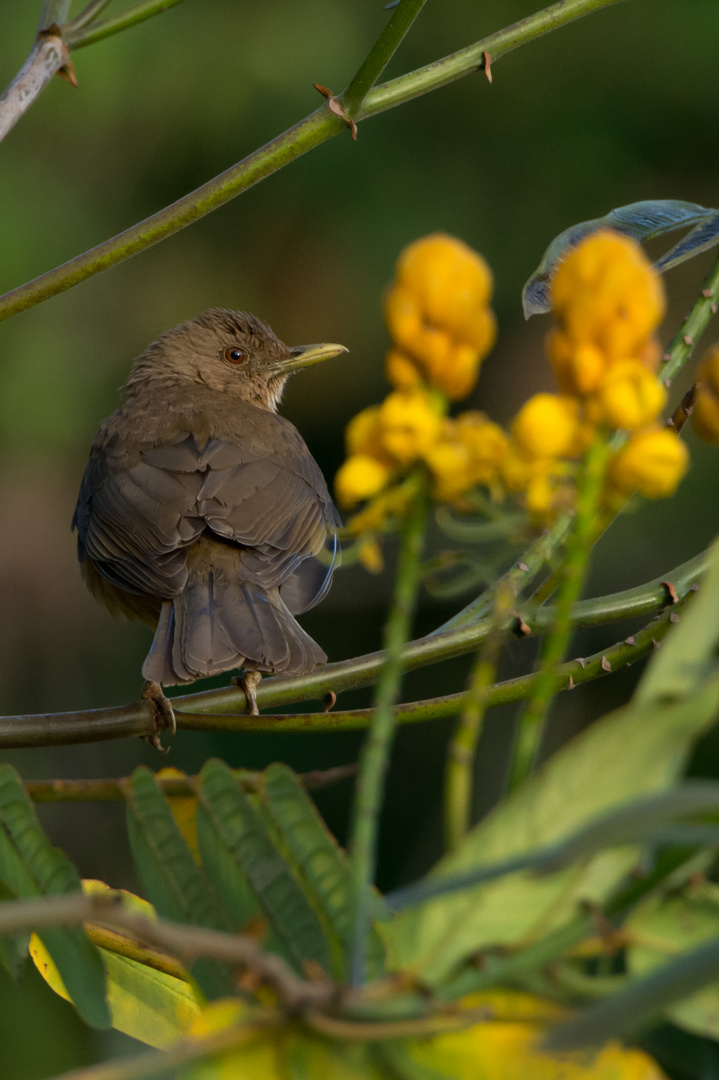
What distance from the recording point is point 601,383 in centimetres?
79

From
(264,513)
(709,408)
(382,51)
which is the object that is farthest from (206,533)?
(709,408)

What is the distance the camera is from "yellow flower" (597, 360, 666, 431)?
769 millimetres

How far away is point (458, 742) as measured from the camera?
0.80 meters

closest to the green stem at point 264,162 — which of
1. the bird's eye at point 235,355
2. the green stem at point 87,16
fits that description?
the green stem at point 87,16

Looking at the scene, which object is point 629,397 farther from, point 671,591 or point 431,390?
point 671,591

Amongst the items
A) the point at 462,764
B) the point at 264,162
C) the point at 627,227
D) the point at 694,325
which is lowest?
the point at 462,764

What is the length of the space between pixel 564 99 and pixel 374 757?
9.57 metres

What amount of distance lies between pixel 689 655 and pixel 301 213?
979cm

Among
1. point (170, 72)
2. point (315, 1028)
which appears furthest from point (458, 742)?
point (170, 72)

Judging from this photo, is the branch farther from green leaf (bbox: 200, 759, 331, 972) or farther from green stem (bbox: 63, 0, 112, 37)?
green stem (bbox: 63, 0, 112, 37)

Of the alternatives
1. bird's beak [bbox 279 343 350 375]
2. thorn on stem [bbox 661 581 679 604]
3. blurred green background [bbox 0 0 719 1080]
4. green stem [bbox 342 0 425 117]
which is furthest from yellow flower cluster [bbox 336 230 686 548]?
blurred green background [bbox 0 0 719 1080]

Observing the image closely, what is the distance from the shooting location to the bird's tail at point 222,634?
122 inches

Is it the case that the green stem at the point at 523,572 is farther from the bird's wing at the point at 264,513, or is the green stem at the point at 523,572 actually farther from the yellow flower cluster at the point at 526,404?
the bird's wing at the point at 264,513

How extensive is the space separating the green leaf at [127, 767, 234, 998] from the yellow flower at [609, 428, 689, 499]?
0.46m
